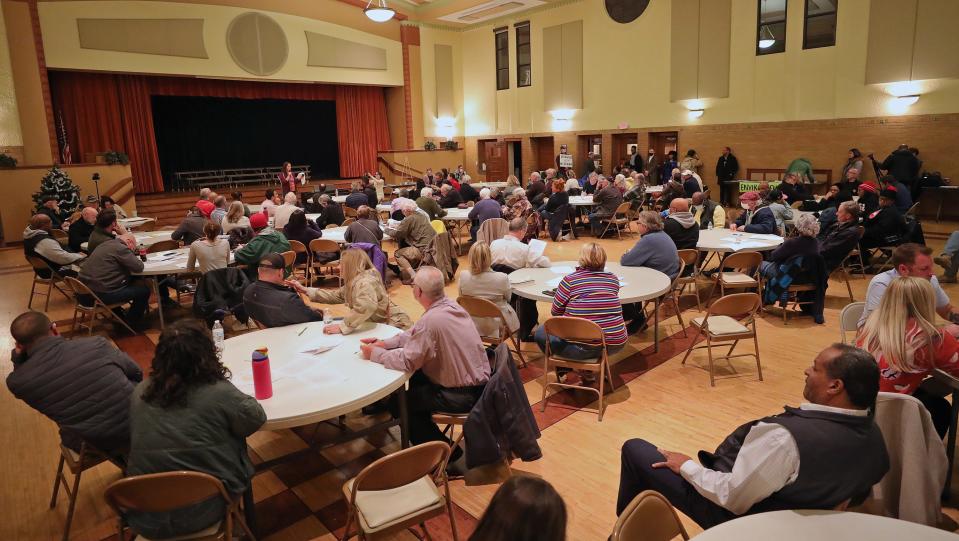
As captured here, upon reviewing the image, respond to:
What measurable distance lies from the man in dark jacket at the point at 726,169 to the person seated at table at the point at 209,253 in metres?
12.3

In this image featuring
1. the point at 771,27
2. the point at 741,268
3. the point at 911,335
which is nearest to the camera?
the point at 911,335

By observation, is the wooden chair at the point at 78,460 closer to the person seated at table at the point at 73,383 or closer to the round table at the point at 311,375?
the person seated at table at the point at 73,383

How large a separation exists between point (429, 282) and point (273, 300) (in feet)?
4.26

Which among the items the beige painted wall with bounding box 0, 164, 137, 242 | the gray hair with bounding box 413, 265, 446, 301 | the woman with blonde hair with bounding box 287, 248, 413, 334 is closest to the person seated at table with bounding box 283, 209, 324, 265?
the woman with blonde hair with bounding box 287, 248, 413, 334

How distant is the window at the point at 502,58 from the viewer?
19.4 metres

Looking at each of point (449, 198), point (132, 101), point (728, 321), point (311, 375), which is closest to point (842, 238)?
point (728, 321)

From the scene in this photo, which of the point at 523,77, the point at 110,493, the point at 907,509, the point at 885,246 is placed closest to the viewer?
the point at 110,493

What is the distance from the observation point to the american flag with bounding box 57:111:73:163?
13188 mm

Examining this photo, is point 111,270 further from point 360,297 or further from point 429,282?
point 429,282

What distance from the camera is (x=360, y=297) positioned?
3.73 m

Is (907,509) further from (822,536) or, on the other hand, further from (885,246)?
(885,246)

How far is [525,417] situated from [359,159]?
18.0 metres

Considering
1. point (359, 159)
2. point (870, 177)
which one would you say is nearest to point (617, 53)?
point (870, 177)

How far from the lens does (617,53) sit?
53.9ft
